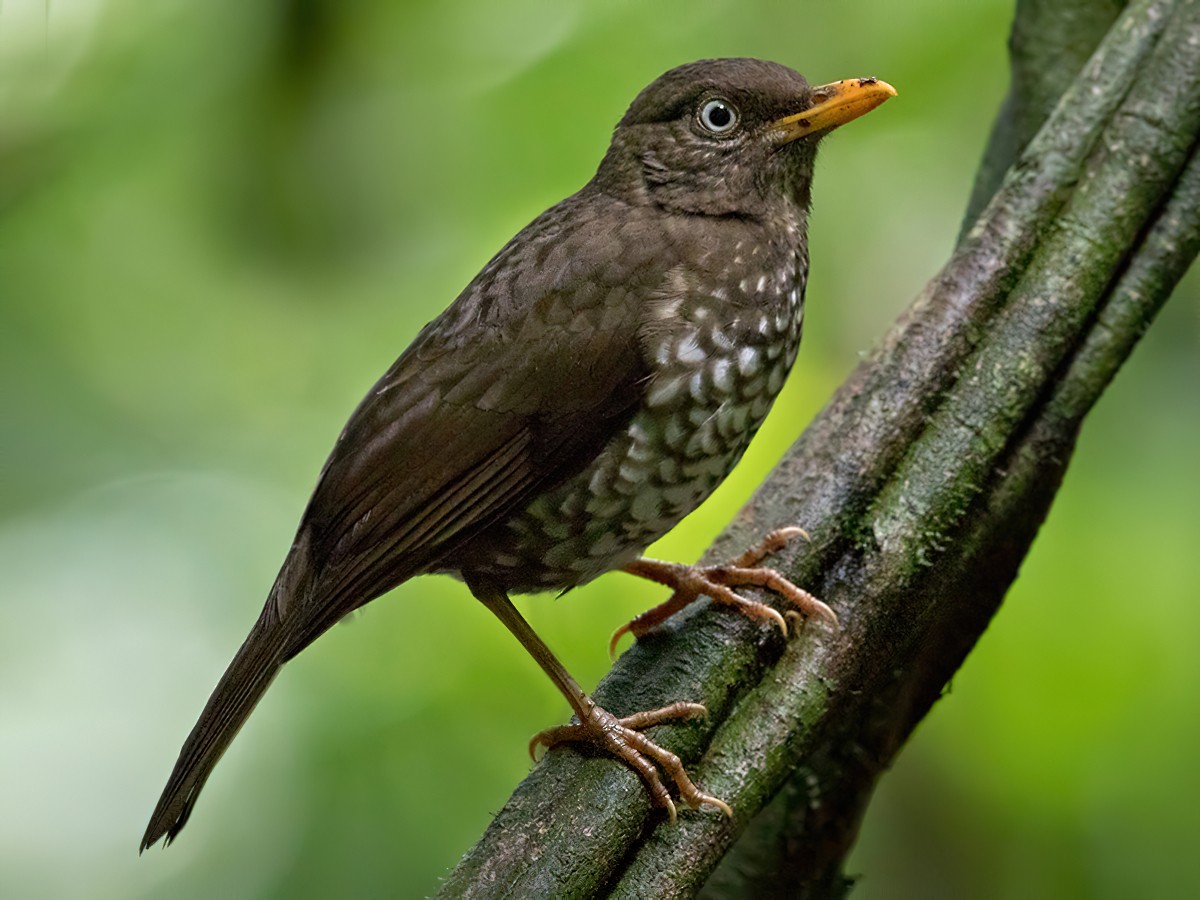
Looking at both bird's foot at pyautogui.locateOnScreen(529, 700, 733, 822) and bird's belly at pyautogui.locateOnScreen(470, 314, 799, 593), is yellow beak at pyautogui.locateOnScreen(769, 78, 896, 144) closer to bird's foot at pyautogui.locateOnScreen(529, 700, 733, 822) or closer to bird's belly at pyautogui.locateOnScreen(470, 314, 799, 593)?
bird's belly at pyautogui.locateOnScreen(470, 314, 799, 593)

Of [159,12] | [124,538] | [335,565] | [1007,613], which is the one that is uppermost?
[159,12]

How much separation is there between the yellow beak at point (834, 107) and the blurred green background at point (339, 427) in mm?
1171

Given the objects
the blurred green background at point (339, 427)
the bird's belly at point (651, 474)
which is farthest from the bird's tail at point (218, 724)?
the blurred green background at point (339, 427)

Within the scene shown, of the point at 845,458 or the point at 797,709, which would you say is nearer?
the point at 797,709

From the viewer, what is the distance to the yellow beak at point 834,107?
2791 mm

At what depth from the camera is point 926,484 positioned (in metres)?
2.88

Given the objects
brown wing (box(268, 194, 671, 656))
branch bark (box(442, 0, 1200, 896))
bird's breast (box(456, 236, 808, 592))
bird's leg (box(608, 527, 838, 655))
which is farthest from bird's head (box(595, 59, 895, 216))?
bird's leg (box(608, 527, 838, 655))

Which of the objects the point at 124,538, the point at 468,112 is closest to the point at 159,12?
the point at 468,112

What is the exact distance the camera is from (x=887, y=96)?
2795mm

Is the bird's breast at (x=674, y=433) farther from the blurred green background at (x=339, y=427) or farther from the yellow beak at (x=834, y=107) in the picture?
the blurred green background at (x=339, y=427)

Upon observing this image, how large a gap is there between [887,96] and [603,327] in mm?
825

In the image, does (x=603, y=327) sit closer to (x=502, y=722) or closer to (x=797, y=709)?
(x=797, y=709)

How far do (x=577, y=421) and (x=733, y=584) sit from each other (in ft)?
1.85

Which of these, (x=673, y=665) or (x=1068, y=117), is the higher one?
(x=1068, y=117)
